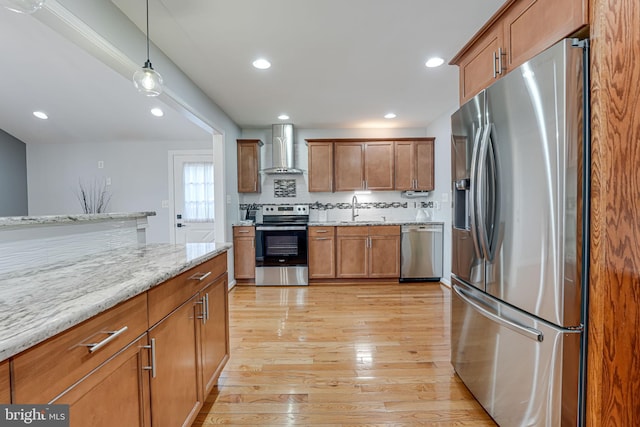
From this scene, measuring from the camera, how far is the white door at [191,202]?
5.05 m

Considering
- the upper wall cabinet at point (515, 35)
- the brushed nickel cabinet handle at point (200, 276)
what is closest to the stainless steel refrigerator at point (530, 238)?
the upper wall cabinet at point (515, 35)

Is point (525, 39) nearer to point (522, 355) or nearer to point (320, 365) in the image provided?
point (522, 355)

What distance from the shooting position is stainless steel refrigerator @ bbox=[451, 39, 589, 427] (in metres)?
1.09

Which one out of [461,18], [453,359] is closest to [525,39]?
[461,18]

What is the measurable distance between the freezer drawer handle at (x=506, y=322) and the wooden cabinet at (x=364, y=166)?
9.44 feet

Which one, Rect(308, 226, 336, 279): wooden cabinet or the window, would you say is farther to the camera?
the window

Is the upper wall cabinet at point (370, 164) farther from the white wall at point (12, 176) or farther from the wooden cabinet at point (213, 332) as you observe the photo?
the white wall at point (12, 176)

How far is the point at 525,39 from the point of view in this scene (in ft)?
4.37

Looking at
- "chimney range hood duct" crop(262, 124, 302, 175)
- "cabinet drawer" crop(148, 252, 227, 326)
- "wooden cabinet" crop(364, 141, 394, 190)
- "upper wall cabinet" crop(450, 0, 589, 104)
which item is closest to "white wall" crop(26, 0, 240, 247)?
"chimney range hood duct" crop(262, 124, 302, 175)

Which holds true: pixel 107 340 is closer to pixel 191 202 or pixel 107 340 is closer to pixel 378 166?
pixel 378 166

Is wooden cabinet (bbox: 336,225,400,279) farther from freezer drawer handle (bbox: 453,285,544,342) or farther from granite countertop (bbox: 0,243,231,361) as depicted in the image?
granite countertop (bbox: 0,243,231,361)

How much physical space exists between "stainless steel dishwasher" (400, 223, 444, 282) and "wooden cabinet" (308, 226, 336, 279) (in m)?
1.04

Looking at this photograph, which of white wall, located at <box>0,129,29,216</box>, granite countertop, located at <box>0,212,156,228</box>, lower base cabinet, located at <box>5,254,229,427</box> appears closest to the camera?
lower base cabinet, located at <box>5,254,229,427</box>

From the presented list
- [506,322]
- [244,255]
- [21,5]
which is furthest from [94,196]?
[506,322]
